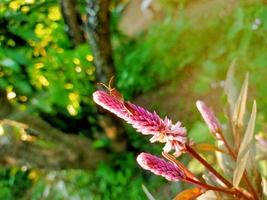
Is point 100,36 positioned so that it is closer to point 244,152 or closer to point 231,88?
point 231,88

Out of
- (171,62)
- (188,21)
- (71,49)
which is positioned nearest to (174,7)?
(188,21)

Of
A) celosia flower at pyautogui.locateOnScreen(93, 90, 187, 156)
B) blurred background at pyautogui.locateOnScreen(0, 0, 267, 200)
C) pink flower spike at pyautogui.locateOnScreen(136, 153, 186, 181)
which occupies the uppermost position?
celosia flower at pyautogui.locateOnScreen(93, 90, 187, 156)

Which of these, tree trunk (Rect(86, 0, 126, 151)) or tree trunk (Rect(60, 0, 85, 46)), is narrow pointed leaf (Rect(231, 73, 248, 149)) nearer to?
tree trunk (Rect(86, 0, 126, 151))

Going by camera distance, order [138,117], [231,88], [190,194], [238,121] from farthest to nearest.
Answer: [231,88] < [238,121] < [190,194] < [138,117]

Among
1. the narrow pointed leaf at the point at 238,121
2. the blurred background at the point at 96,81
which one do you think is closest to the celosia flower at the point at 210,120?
the narrow pointed leaf at the point at 238,121

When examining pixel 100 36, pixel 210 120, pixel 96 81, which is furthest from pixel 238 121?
pixel 96 81

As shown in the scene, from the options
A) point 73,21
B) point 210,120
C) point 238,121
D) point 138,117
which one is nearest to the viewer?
point 138,117

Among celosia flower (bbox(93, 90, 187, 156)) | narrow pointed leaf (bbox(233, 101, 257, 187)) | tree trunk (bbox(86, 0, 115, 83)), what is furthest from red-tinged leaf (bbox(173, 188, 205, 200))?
tree trunk (bbox(86, 0, 115, 83))
